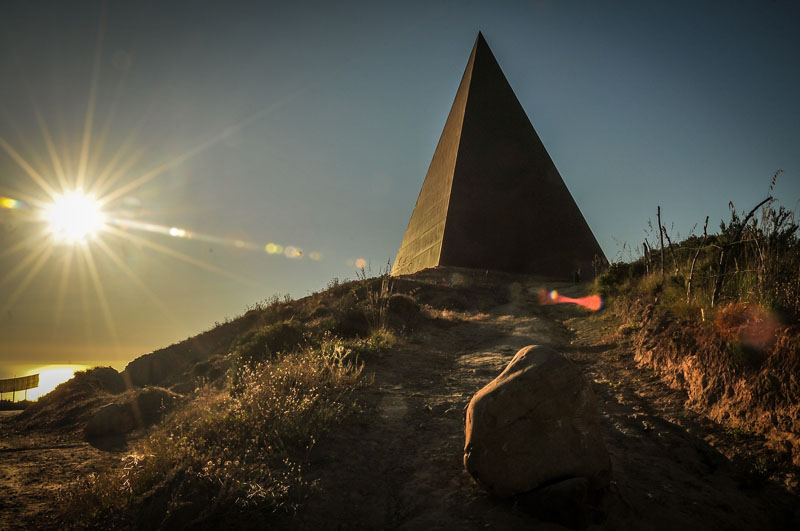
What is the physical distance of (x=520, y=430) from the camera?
294cm

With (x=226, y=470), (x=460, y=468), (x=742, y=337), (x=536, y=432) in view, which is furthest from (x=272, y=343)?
(x=742, y=337)

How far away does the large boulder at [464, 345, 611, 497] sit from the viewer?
285cm

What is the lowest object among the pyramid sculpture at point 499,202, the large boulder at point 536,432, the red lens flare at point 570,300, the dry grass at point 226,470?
the dry grass at point 226,470

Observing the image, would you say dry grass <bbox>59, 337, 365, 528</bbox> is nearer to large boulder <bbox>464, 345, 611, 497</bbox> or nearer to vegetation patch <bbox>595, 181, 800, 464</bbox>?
large boulder <bbox>464, 345, 611, 497</bbox>

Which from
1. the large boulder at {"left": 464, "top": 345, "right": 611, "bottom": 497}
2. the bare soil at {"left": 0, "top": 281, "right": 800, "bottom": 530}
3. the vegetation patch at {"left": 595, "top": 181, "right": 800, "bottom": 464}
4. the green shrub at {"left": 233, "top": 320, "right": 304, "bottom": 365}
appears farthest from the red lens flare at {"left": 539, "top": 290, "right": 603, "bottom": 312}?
the large boulder at {"left": 464, "top": 345, "right": 611, "bottom": 497}

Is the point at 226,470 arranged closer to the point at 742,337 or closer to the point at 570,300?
the point at 742,337

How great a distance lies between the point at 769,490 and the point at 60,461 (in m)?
8.09

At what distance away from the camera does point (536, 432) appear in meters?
2.93

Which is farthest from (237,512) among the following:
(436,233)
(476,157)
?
(476,157)

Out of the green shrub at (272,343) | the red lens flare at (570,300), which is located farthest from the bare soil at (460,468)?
the red lens flare at (570,300)

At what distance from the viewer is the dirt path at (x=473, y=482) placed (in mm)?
2783

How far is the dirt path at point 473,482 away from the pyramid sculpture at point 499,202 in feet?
53.7

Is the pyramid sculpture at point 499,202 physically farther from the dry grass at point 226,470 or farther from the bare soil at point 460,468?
the dry grass at point 226,470

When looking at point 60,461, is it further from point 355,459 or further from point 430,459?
point 430,459
